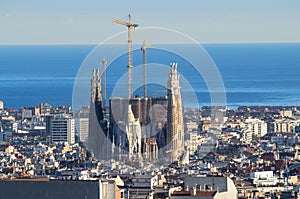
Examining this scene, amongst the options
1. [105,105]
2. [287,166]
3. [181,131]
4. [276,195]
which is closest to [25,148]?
[105,105]

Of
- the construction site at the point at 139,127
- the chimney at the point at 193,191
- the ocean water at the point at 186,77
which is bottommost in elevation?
the chimney at the point at 193,191

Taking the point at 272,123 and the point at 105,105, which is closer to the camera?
the point at 105,105

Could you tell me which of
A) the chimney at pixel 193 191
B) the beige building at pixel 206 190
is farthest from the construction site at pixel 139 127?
the chimney at pixel 193 191

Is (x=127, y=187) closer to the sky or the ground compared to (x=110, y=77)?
closer to the ground

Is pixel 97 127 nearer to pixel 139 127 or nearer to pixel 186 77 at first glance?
pixel 139 127

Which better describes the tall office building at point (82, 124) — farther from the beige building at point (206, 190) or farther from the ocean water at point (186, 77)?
the beige building at point (206, 190)

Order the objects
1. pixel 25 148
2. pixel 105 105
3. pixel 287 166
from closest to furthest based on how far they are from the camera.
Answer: pixel 287 166
pixel 105 105
pixel 25 148

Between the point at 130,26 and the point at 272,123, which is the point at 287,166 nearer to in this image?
the point at 130,26
